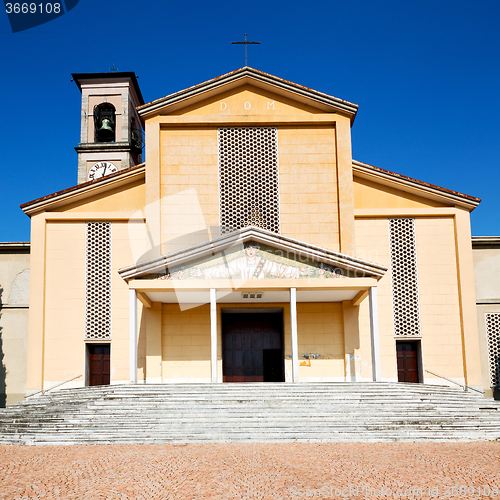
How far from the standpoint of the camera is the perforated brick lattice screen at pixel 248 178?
20250 mm

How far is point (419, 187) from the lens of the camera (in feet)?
67.9

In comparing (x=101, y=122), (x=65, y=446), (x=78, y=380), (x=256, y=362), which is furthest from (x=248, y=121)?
(x=101, y=122)

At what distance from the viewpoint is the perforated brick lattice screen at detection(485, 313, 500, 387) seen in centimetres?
2141

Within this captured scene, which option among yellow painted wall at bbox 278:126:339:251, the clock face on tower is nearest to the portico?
yellow painted wall at bbox 278:126:339:251

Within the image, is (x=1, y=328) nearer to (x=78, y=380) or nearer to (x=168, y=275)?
(x=78, y=380)

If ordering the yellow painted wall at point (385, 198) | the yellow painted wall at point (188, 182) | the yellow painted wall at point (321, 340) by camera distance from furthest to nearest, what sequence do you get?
the yellow painted wall at point (385, 198) < the yellow painted wall at point (188, 182) < the yellow painted wall at point (321, 340)

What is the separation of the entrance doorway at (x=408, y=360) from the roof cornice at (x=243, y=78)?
8358 millimetres

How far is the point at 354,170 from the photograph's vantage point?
20.8m

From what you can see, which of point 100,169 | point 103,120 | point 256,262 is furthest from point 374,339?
point 103,120

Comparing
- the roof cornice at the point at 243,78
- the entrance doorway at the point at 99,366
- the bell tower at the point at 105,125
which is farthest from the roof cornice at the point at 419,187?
the bell tower at the point at 105,125

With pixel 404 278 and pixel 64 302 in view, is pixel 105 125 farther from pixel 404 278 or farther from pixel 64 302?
pixel 404 278

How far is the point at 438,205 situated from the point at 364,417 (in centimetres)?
979

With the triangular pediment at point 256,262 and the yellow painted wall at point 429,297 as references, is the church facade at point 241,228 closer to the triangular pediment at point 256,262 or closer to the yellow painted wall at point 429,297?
the yellow painted wall at point 429,297

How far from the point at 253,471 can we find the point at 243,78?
48.4ft
